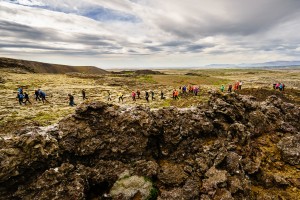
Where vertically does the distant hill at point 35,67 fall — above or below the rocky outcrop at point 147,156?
above

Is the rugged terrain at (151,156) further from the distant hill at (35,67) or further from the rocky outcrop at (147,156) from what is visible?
the distant hill at (35,67)

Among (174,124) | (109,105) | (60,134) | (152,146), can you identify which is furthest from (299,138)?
(60,134)

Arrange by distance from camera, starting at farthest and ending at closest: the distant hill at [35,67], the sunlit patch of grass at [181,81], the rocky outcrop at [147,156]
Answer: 1. the distant hill at [35,67]
2. the sunlit patch of grass at [181,81]
3. the rocky outcrop at [147,156]

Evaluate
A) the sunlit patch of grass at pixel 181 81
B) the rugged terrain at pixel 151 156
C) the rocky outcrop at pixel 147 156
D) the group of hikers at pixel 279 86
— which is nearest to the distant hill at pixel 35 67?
the sunlit patch of grass at pixel 181 81

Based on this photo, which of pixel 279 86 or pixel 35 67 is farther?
pixel 35 67

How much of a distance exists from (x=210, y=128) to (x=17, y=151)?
15253mm

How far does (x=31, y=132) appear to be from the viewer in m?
15.1

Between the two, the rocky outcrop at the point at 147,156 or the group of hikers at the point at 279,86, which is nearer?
the rocky outcrop at the point at 147,156

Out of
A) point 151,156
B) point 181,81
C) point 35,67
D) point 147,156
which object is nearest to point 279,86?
point 181,81

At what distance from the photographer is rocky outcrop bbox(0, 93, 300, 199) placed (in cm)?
1370

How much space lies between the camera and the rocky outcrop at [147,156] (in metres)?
13.7

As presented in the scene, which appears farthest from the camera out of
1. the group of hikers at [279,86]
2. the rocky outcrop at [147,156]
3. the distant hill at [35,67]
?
the distant hill at [35,67]

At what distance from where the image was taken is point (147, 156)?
1748 centimetres

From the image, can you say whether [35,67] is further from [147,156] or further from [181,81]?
[147,156]
